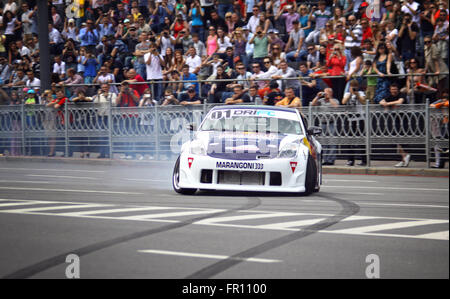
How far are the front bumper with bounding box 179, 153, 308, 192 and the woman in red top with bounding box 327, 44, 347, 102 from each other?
7278 millimetres

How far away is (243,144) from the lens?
43.6ft

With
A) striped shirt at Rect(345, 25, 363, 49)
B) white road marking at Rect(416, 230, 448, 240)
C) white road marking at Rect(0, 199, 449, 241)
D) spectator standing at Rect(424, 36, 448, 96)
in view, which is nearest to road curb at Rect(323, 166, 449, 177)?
spectator standing at Rect(424, 36, 448, 96)

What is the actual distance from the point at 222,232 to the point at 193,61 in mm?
15174

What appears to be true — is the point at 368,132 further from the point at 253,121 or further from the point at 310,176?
the point at 310,176

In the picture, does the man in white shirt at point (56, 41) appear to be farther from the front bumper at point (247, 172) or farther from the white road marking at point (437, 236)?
the white road marking at point (437, 236)

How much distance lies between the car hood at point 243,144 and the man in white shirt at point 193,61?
10.3m

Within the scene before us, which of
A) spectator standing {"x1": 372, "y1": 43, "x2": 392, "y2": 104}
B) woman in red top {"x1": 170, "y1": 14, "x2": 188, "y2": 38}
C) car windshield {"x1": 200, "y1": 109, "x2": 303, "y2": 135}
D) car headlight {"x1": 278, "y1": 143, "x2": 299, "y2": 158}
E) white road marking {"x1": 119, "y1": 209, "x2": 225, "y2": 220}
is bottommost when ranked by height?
white road marking {"x1": 119, "y1": 209, "x2": 225, "y2": 220}

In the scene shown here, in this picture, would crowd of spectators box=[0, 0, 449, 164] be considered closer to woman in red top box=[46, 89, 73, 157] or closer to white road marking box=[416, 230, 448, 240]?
woman in red top box=[46, 89, 73, 157]

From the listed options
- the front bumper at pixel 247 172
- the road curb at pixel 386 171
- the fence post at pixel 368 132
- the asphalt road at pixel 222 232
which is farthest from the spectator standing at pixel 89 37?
the front bumper at pixel 247 172

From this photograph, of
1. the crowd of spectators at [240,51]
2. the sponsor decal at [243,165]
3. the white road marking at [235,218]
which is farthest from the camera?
the crowd of spectators at [240,51]

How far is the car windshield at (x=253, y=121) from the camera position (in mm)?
14180

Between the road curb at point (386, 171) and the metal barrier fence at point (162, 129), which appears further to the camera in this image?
the metal barrier fence at point (162, 129)

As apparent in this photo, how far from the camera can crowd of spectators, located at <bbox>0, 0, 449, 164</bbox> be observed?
19.7 m

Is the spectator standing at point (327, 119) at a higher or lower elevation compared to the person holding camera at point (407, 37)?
lower
